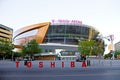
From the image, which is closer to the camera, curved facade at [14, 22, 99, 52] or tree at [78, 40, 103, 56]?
tree at [78, 40, 103, 56]

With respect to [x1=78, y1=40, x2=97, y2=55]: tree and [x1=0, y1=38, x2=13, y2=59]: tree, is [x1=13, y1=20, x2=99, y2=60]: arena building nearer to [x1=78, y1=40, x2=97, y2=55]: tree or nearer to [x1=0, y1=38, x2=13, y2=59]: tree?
[x1=78, y1=40, x2=97, y2=55]: tree

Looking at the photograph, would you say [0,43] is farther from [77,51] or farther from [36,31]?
[77,51]

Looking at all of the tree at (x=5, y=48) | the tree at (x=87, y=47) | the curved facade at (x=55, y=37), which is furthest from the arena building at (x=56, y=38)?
the tree at (x=5, y=48)

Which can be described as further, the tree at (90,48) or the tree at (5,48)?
the tree at (5,48)

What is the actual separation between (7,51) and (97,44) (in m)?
8.20

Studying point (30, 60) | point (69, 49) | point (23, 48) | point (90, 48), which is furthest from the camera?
point (30, 60)

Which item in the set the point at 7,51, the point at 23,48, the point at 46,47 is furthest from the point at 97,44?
the point at 7,51

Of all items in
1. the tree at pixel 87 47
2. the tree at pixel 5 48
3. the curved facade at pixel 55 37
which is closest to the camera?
the tree at pixel 87 47

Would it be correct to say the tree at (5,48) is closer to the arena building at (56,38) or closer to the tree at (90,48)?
the arena building at (56,38)

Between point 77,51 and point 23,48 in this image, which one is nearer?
point 77,51

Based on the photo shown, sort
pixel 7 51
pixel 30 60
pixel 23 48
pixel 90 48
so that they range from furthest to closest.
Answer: pixel 7 51, pixel 30 60, pixel 23 48, pixel 90 48

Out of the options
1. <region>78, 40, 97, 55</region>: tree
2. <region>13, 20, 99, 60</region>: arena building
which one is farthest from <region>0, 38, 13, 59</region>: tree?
<region>78, 40, 97, 55</region>: tree

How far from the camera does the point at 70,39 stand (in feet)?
37.9

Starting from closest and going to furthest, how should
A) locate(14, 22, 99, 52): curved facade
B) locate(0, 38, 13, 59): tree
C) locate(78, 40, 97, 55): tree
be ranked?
locate(78, 40, 97, 55): tree < locate(14, 22, 99, 52): curved facade < locate(0, 38, 13, 59): tree
